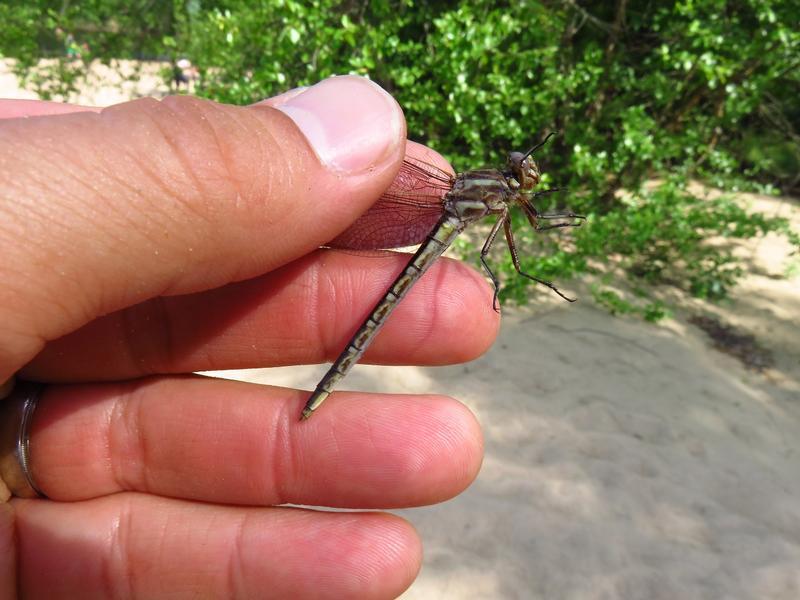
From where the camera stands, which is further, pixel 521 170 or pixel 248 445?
pixel 521 170

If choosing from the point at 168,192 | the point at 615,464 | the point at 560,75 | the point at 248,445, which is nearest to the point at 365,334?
the point at 248,445

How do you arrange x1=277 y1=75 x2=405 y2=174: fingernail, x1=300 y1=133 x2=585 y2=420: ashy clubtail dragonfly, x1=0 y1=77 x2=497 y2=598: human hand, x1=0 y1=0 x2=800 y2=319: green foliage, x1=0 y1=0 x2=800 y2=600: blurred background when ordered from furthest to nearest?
x1=0 y1=0 x2=800 y2=319: green foliage
x1=0 y1=0 x2=800 y2=600: blurred background
x1=300 y1=133 x2=585 y2=420: ashy clubtail dragonfly
x1=0 y1=77 x2=497 y2=598: human hand
x1=277 y1=75 x2=405 y2=174: fingernail

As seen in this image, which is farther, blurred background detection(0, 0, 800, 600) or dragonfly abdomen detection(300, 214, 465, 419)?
blurred background detection(0, 0, 800, 600)

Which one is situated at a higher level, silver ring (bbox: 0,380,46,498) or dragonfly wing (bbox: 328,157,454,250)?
dragonfly wing (bbox: 328,157,454,250)

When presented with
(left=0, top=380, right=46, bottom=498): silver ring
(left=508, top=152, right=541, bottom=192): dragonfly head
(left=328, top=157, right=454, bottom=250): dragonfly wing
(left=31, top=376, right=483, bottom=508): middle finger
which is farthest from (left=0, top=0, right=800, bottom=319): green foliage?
(left=0, top=380, right=46, bottom=498): silver ring

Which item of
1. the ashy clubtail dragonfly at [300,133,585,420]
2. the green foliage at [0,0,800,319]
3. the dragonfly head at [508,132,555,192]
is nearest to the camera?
the ashy clubtail dragonfly at [300,133,585,420]

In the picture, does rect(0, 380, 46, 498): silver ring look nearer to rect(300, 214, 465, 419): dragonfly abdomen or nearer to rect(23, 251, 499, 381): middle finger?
rect(23, 251, 499, 381): middle finger

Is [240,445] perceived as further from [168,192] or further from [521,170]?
[521,170]

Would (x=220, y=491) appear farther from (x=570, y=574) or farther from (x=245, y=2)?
(x=245, y=2)
